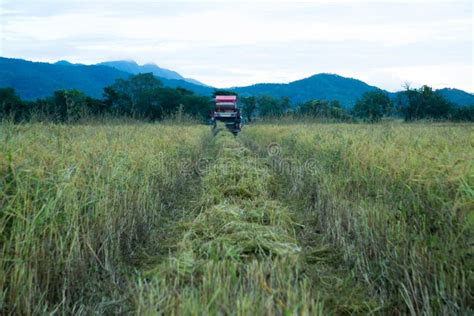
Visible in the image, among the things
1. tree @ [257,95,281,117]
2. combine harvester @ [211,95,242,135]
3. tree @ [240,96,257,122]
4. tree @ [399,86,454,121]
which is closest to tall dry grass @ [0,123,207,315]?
combine harvester @ [211,95,242,135]

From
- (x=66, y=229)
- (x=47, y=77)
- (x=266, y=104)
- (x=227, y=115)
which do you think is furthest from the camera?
(x=47, y=77)

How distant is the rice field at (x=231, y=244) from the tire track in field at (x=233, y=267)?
0.02 meters

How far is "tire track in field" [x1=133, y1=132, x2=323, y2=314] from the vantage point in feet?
9.11

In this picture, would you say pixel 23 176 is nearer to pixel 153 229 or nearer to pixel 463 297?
pixel 153 229

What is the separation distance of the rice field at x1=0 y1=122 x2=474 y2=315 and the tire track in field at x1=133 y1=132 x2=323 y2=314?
16 mm

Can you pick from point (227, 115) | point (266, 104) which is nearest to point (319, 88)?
point (266, 104)

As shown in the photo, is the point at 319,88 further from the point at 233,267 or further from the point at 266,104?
the point at 233,267

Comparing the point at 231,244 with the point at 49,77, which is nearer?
the point at 231,244

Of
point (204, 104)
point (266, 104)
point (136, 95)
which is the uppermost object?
point (136, 95)

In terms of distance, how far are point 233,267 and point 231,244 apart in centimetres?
92

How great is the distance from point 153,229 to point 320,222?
2.00 meters

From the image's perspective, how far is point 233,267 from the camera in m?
3.29

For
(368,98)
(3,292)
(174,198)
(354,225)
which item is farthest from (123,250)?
(368,98)

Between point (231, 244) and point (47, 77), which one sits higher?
point (47, 77)
